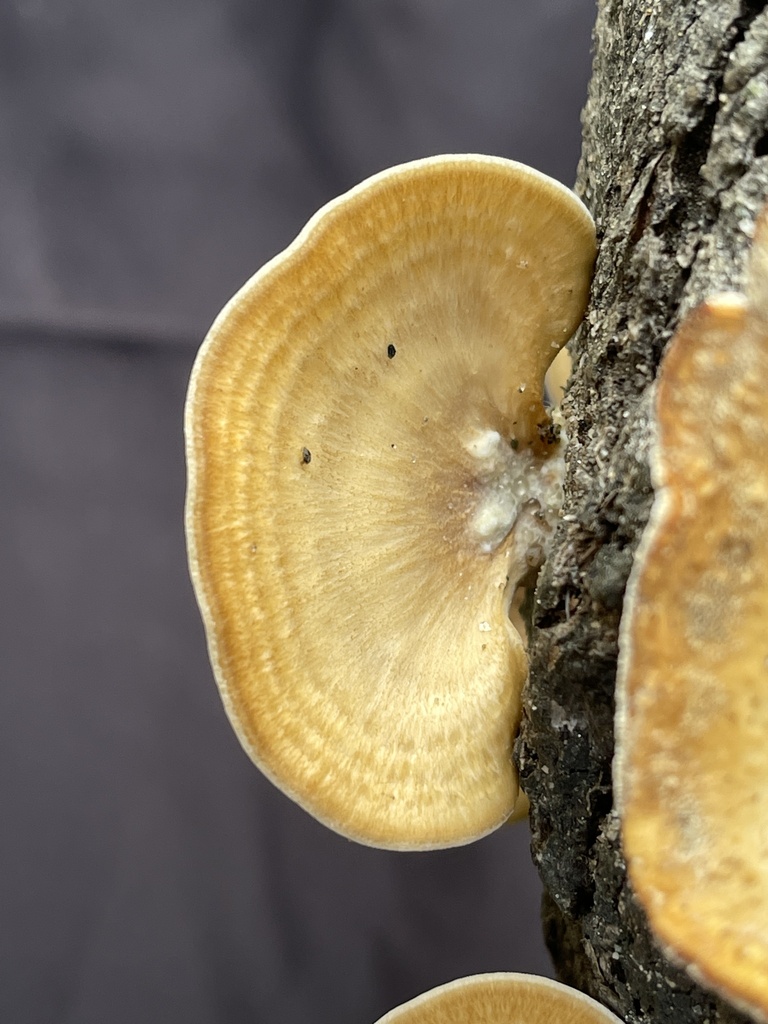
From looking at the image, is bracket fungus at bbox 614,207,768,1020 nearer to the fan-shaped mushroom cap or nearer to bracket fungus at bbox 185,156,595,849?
bracket fungus at bbox 185,156,595,849

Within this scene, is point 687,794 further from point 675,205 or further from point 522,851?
point 522,851

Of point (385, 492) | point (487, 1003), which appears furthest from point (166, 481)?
point (487, 1003)

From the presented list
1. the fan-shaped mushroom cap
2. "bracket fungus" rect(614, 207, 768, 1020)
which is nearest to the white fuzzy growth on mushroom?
"bracket fungus" rect(614, 207, 768, 1020)

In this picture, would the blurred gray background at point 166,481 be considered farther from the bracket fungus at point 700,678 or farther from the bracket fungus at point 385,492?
the bracket fungus at point 700,678

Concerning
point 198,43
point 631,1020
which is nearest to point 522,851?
point 631,1020

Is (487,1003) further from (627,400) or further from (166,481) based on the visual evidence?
(166,481)

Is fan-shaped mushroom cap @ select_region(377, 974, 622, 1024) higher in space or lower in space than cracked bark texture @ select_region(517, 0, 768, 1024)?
lower

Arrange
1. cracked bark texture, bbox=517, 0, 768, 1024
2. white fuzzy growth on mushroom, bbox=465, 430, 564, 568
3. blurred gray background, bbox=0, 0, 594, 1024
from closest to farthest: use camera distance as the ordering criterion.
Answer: cracked bark texture, bbox=517, 0, 768, 1024 < white fuzzy growth on mushroom, bbox=465, 430, 564, 568 < blurred gray background, bbox=0, 0, 594, 1024

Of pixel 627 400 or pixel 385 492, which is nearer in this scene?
pixel 627 400
